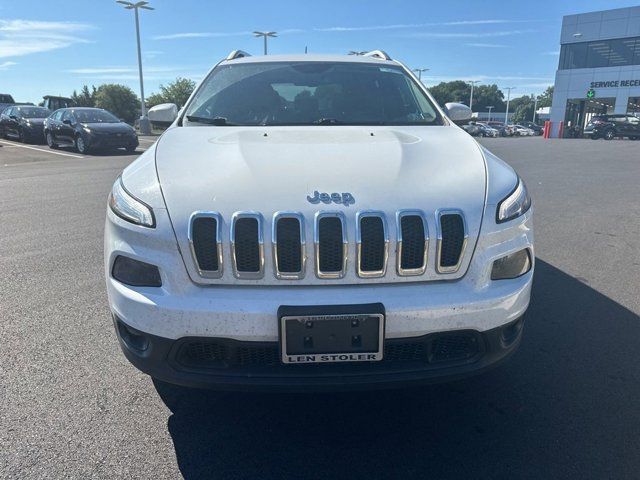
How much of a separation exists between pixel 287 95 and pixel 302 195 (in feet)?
5.63

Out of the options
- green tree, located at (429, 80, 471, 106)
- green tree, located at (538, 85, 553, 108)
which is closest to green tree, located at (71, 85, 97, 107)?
green tree, located at (429, 80, 471, 106)

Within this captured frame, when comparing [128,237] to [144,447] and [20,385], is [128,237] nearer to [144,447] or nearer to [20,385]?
[144,447]

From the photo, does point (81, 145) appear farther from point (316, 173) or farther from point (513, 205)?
point (513, 205)

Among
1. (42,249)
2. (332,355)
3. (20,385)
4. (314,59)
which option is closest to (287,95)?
(314,59)

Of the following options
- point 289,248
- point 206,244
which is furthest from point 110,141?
point 289,248

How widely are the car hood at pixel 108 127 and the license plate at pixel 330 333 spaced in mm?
15914

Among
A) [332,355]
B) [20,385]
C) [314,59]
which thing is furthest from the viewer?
[314,59]

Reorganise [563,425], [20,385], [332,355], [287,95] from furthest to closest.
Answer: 1. [287,95]
2. [20,385]
3. [563,425]
4. [332,355]

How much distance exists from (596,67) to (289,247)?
54.3 metres

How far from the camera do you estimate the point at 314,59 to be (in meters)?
4.07

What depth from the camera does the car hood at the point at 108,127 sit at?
627 inches

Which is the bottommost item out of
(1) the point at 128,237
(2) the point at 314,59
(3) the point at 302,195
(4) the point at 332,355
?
(4) the point at 332,355

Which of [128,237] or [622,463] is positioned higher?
[128,237]

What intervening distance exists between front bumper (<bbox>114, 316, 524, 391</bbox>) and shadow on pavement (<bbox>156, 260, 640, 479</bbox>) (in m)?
0.37
